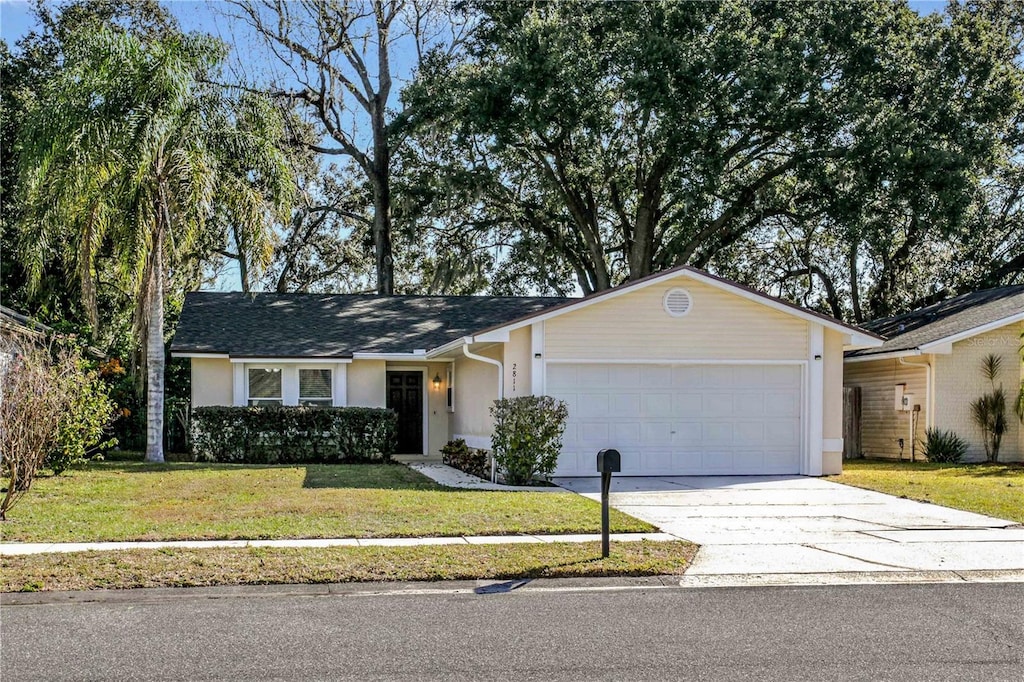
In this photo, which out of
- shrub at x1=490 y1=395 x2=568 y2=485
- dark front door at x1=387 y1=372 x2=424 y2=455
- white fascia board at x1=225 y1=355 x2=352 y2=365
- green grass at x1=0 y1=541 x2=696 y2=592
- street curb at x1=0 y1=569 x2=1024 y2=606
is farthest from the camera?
dark front door at x1=387 y1=372 x2=424 y2=455

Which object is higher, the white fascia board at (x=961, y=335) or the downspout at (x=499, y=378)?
the white fascia board at (x=961, y=335)

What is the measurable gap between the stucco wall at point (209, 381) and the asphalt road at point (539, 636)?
14.9 metres

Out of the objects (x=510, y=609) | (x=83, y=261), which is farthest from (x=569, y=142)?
(x=510, y=609)

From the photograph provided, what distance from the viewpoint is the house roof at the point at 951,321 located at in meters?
21.3

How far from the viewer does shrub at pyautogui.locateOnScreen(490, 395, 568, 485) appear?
16188mm

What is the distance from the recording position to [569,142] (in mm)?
29250

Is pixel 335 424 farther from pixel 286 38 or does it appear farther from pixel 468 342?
pixel 286 38

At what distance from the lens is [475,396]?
2072 centimetres

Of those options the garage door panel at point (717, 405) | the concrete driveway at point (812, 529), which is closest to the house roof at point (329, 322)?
the garage door panel at point (717, 405)

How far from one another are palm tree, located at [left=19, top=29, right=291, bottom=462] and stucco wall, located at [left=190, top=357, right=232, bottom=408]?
1.85 metres

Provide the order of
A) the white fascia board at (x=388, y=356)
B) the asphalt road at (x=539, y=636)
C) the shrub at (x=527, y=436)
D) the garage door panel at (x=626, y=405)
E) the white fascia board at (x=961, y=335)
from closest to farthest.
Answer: the asphalt road at (x=539, y=636), the shrub at (x=527, y=436), the garage door panel at (x=626, y=405), the white fascia board at (x=961, y=335), the white fascia board at (x=388, y=356)

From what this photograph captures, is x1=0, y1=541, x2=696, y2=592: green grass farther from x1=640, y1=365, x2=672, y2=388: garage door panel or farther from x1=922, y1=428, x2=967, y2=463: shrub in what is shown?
x1=922, y1=428, x2=967, y2=463: shrub

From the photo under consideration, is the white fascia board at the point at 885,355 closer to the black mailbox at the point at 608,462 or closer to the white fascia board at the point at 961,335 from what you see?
the white fascia board at the point at 961,335

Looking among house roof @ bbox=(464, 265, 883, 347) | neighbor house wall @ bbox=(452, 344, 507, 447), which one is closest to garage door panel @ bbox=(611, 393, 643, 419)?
house roof @ bbox=(464, 265, 883, 347)
